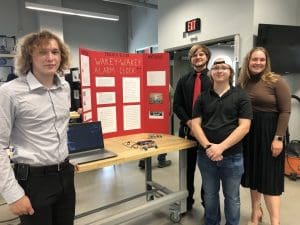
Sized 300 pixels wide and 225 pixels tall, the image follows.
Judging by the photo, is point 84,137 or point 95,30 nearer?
point 84,137

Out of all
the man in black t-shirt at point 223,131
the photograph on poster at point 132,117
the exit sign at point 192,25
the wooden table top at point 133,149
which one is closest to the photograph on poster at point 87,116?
the wooden table top at point 133,149

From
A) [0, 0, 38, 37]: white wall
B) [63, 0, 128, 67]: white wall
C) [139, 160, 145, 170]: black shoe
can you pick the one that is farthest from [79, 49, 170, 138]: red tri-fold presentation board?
[0, 0, 38, 37]: white wall

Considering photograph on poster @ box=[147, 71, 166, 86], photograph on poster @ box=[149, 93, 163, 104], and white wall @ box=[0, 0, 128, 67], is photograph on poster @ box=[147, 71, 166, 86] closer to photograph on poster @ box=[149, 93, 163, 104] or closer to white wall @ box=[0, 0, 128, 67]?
photograph on poster @ box=[149, 93, 163, 104]

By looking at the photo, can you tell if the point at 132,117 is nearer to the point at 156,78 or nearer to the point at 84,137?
the point at 156,78

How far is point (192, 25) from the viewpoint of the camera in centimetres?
465

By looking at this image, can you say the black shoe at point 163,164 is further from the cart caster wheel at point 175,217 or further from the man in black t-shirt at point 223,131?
the man in black t-shirt at point 223,131

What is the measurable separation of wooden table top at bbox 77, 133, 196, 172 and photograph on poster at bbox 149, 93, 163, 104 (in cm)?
32

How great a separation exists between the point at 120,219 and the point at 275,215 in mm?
1233

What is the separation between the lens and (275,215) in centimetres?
214

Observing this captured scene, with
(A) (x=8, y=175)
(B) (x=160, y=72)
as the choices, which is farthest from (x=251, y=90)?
(A) (x=8, y=175)

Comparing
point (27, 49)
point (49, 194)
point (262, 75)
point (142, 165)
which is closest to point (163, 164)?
point (142, 165)

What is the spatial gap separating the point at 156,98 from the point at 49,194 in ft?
5.09

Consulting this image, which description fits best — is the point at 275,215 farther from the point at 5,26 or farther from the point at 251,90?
the point at 5,26

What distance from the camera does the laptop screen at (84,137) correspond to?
73.5 inches
